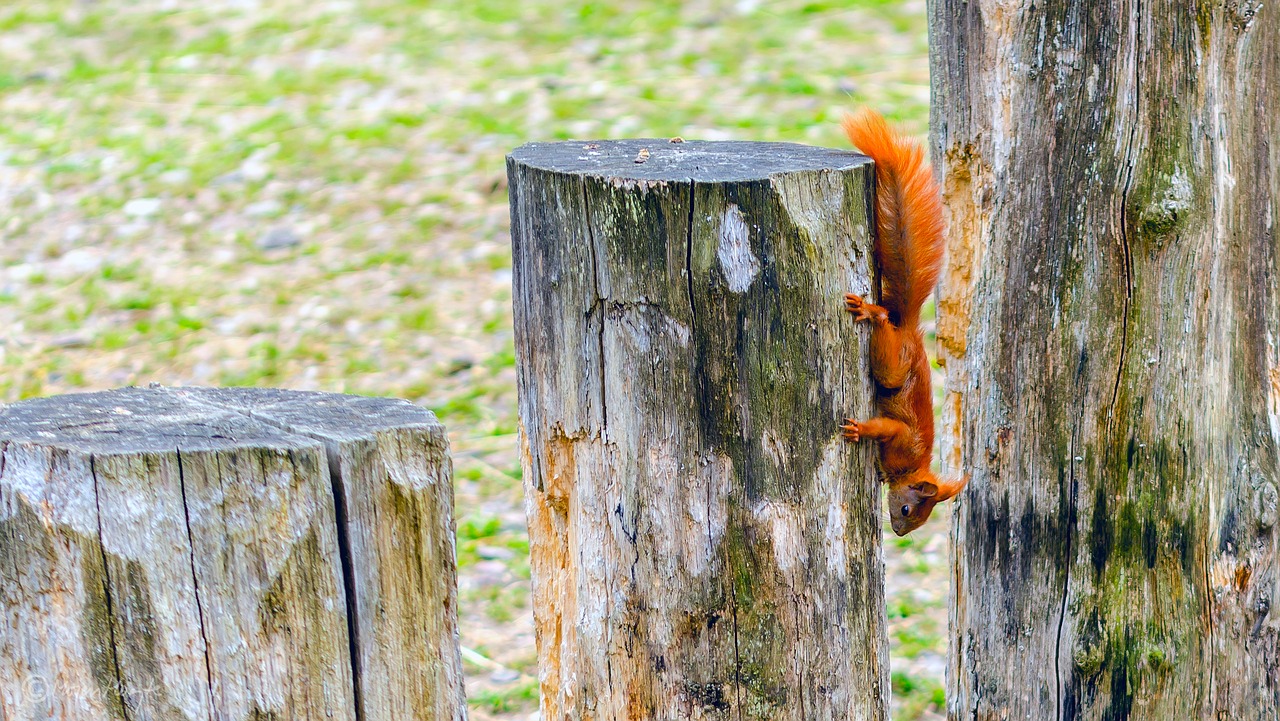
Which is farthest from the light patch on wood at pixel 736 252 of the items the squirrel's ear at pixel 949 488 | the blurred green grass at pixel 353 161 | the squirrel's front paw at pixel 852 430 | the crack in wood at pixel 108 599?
the blurred green grass at pixel 353 161

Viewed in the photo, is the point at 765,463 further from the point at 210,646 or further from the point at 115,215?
the point at 115,215

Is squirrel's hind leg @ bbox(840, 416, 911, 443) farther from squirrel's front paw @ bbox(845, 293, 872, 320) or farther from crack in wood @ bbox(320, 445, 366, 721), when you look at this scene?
crack in wood @ bbox(320, 445, 366, 721)

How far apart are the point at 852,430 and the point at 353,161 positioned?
548cm

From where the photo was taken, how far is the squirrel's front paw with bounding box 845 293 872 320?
6.85 feet

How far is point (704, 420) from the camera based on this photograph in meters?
2.02

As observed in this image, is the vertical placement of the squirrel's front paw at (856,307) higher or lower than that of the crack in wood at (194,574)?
higher

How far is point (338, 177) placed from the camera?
695 centimetres

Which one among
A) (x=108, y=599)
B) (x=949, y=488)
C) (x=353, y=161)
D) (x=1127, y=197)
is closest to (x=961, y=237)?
(x=1127, y=197)

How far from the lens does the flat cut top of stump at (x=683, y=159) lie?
202 centimetres

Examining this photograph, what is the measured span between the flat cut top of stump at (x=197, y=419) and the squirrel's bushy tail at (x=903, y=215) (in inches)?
32.1

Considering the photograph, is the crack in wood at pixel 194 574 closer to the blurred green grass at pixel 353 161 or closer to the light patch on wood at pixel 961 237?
the light patch on wood at pixel 961 237

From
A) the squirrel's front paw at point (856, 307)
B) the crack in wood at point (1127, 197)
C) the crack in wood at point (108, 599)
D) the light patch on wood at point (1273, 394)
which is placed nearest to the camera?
the crack in wood at point (108, 599)

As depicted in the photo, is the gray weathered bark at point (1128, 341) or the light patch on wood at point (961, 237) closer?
the gray weathered bark at point (1128, 341)

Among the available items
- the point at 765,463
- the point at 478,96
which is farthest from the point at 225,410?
the point at 478,96
